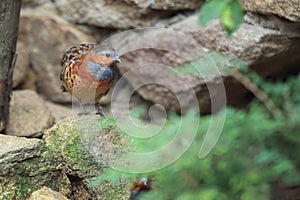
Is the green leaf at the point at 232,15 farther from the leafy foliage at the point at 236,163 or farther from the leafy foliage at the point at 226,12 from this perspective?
the leafy foliage at the point at 236,163

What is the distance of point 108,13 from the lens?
A: 15.5 feet

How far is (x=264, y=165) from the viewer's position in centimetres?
248

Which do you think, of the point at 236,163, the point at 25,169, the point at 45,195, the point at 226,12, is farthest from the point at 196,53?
the point at 226,12

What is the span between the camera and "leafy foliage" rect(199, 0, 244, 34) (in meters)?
2.08

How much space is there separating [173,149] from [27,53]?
2.90 m

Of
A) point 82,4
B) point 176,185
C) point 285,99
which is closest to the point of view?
point 176,185

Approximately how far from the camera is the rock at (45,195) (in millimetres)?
2996

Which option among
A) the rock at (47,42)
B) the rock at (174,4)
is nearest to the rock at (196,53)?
the rock at (174,4)

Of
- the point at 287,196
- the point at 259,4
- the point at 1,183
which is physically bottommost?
the point at 287,196

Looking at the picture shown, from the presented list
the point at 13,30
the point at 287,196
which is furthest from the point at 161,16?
the point at 287,196

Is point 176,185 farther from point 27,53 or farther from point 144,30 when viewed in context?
point 27,53

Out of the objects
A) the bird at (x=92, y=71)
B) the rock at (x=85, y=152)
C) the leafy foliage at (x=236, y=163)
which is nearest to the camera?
the leafy foliage at (x=236, y=163)

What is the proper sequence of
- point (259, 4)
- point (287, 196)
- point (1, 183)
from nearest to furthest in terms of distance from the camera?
point (1, 183)
point (259, 4)
point (287, 196)

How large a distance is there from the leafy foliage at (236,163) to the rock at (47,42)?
2.27m
